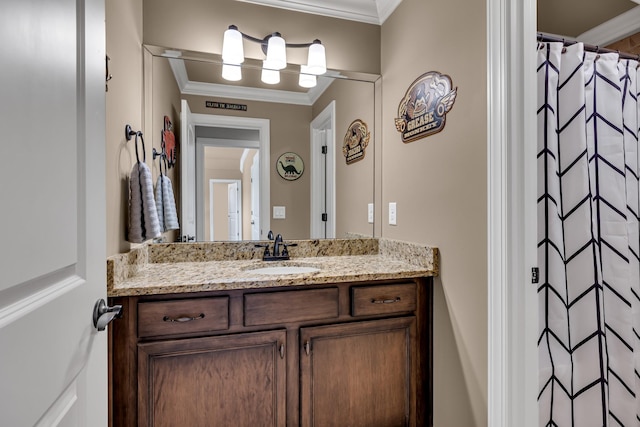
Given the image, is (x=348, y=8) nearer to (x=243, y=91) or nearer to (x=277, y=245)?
(x=243, y=91)

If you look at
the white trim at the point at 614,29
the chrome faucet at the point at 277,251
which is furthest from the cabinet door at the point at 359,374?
the white trim at the point at 614,29

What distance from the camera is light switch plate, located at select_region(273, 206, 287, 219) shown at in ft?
6.56

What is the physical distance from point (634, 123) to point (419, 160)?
1017 mm

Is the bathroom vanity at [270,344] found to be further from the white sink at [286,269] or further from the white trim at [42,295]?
the white trim at [42,295]

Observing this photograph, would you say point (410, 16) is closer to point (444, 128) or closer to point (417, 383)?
point (444, 128)

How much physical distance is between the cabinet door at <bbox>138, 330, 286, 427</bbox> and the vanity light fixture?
144cm

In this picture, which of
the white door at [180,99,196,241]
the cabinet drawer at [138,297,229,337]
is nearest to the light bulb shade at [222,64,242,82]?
the white door at [180,99,196,241]

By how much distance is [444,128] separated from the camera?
148cm

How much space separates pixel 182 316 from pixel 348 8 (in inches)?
76.0

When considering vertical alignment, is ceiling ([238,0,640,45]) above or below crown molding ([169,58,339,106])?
above

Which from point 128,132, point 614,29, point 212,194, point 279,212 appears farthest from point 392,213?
point 614,29

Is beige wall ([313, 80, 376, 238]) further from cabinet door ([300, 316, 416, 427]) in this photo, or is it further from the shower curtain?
the shower curtain

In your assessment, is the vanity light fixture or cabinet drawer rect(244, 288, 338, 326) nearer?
cabinet drawer rect(244, 288, 338, 326)

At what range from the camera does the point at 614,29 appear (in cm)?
197
